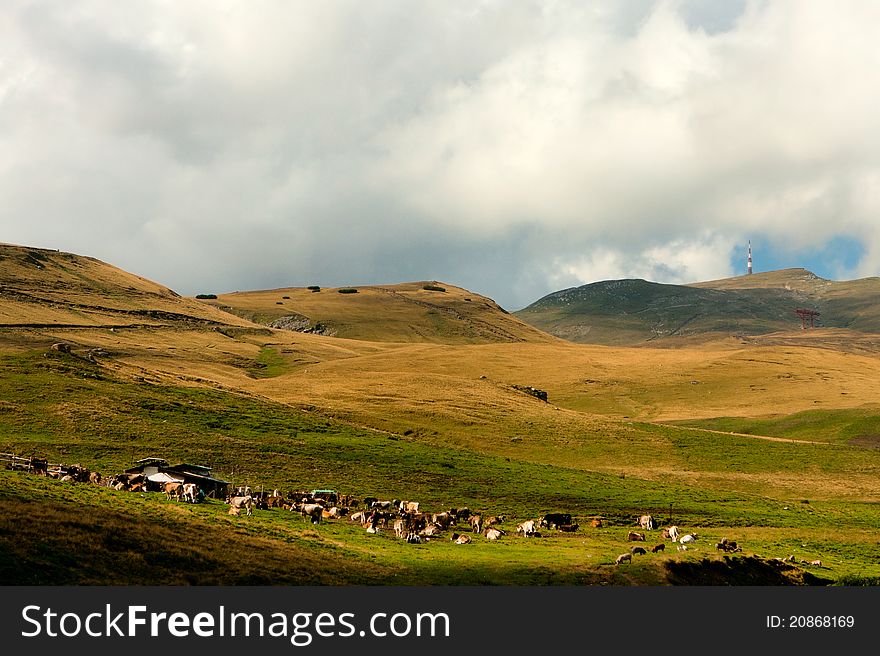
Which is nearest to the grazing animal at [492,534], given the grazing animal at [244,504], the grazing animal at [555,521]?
the grazing animal at [555,521]

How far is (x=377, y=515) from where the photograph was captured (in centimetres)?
5262

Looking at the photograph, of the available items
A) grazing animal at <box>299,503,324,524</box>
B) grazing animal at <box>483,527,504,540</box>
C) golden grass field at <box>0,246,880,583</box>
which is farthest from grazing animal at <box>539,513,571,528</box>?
grazing animal at <box>299,503,324,524</box>

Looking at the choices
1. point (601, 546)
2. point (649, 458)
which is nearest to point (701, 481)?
point (649, 458)

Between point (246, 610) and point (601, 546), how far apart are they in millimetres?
28569

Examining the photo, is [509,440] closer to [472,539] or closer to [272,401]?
[272,401]

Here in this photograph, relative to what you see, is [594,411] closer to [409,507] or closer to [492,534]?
[409,507]

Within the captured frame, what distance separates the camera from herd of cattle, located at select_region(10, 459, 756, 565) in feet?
167

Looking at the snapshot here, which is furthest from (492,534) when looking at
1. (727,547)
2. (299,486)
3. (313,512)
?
(299,486)

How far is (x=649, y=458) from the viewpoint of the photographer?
342 ft

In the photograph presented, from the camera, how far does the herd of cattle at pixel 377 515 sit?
1999 inches

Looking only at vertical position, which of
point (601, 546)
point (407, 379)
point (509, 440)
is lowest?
point (601, 546)

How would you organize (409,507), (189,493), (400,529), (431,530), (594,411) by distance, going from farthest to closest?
(594,411)
(409,507)
(189,493)
(431,530)
(400,529)

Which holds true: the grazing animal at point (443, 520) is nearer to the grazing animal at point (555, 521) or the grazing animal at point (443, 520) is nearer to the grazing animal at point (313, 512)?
the grazing animal at point (555, 521)

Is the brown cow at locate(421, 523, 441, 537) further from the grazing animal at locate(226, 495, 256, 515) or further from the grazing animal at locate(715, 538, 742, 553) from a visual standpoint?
the grazing animal at locate(715, 538, 742, 553)
